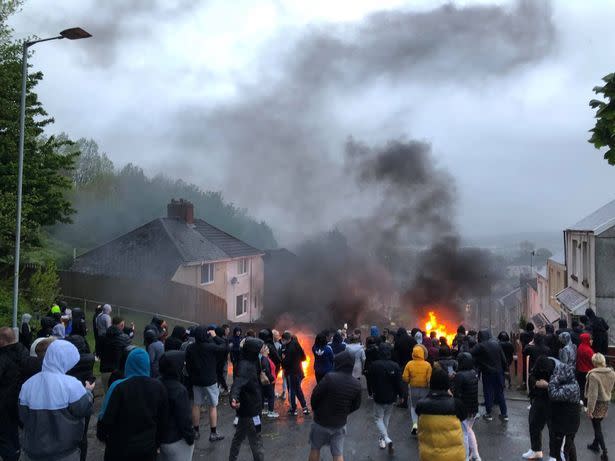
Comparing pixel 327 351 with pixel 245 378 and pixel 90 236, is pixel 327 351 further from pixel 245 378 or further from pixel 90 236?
pixel 90 236

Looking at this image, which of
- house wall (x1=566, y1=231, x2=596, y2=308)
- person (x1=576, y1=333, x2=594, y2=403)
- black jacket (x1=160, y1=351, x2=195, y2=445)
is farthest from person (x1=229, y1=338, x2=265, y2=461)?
house wall (x1=566, y1=231, x2=596, y2=308)

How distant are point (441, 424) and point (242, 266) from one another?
29.5 m

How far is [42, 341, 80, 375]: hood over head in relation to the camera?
4.36 meters

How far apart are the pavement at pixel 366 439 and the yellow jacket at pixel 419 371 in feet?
3.31

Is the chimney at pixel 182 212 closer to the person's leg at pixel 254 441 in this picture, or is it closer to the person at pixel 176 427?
the person's leg at pixel 254 441

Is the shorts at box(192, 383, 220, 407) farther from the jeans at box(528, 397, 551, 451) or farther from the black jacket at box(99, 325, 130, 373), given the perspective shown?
the jeans at box(528, 397, 551, 451)

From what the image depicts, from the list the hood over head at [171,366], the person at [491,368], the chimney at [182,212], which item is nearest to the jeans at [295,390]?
the person at [491,368]

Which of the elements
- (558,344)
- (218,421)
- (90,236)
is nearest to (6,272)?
(218,421)

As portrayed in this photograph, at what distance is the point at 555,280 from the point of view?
31016 mm

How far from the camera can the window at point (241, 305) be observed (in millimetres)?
33247

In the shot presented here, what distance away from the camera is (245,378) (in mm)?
6004

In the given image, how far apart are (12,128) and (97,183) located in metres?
48.7

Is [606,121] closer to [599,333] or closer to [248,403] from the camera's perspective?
[599,333]

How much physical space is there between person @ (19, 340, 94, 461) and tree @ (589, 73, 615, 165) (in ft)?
35.7
